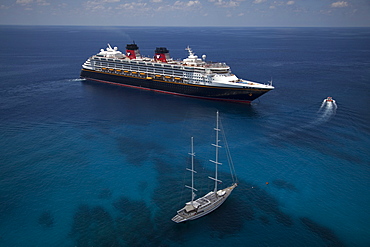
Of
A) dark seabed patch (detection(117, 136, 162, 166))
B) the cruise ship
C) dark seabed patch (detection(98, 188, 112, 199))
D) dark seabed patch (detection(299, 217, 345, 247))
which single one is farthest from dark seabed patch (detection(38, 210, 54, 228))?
the cruise ship

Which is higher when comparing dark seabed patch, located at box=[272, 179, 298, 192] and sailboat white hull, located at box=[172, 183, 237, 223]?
sailboat white hull, located at box=[172, 183, 237, 223]

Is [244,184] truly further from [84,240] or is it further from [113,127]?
[113,127]

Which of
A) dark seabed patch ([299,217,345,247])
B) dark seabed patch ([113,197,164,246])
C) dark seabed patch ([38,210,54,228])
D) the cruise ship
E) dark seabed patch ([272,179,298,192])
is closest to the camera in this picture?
dark seabed patch ([299,217,345,247])

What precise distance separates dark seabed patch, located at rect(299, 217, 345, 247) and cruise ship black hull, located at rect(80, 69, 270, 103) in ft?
177

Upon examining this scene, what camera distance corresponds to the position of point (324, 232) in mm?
39125

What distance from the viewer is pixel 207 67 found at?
100875 mm

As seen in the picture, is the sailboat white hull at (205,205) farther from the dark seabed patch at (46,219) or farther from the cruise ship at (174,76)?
the cruise ship at (174,76)

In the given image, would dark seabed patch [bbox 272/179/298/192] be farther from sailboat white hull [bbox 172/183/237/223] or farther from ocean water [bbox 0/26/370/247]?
sailboat white hull [bbox 172/183/237/223]

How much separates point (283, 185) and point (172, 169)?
20.6 m

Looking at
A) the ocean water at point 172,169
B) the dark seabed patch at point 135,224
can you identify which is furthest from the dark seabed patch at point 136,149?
the dark seabed patch at point 135,224

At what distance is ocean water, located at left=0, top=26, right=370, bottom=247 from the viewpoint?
3959 centimetres

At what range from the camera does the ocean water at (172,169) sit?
39.6m

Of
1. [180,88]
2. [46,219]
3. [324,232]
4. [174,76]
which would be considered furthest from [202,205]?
[174,76]

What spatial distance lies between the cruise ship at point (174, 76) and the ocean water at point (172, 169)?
4772 millimetres
